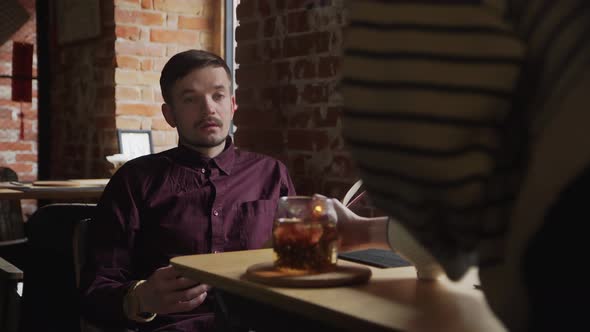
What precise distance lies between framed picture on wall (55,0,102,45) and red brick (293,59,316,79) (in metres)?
1.91

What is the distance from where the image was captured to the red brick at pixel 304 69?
2.37 meters

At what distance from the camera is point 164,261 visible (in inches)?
73.0

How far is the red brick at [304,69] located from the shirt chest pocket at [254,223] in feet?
1.81

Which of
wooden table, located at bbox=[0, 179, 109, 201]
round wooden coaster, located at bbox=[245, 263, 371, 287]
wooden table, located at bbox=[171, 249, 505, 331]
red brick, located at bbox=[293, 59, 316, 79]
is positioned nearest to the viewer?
wooden table, located at bbox=[171, 249, 505, 331]

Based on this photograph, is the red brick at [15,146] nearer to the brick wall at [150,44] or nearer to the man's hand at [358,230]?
the brick wall at [150,44]

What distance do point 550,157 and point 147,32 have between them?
3500 mm

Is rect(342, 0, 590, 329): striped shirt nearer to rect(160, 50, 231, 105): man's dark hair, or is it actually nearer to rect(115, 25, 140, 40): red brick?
rect(160, 50, 231, 105): man's dark hair

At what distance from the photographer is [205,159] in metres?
1.98

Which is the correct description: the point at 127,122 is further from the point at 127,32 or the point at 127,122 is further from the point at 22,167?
the point at 22,167

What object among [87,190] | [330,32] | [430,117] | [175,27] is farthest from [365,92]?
[175,27]

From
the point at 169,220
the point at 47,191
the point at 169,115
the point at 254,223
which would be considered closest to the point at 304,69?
the point at 169,115

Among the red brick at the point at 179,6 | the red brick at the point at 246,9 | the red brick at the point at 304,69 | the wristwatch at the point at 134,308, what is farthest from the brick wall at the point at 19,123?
the wristwatch at the point at 134,308

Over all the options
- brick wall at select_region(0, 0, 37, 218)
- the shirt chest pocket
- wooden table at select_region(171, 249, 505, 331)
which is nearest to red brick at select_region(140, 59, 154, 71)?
brick wall at select_region(0, 0, 37, 218)

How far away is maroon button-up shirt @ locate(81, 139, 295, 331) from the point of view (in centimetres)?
176
